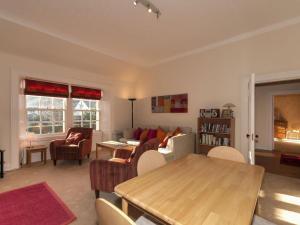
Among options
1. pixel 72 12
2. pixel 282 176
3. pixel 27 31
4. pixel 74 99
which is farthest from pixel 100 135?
pixel 282 176

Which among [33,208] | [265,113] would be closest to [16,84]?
[33,208]

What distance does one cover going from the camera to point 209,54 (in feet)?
13.7

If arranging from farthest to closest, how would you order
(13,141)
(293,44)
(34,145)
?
1. (34,145)
2. (13,141)
3. (293,44)

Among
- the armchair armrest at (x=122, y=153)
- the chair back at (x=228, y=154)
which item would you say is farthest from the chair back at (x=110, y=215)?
the armchair armrest at (x=122, y=153)

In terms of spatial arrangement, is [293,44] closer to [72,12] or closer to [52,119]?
[72,12]

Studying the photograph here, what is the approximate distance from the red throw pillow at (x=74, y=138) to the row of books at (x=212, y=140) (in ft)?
10.1

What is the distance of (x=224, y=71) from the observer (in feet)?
12.9

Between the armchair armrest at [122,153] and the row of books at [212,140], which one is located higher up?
the row of books at [212,140]

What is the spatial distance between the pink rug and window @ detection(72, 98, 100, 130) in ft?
8.69

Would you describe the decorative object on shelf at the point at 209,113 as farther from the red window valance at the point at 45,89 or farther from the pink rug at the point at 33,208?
the red window valance at the point at 45,89

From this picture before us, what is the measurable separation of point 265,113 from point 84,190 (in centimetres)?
580

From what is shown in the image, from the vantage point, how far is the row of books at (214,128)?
147 inches

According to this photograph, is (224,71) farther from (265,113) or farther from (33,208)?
(33,208)

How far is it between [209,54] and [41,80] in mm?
4305
